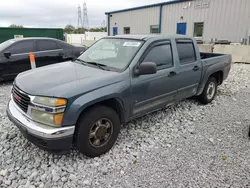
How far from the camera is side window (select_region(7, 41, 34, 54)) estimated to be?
663 centimetres

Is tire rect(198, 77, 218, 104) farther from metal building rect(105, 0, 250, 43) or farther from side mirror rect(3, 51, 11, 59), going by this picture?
metal building rect(105, 0, 250, 43)

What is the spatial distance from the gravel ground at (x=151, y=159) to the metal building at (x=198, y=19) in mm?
11951

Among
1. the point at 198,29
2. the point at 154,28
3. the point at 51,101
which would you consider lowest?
the point at 51,101

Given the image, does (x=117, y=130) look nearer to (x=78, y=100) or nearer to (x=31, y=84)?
(x=78, y=100)

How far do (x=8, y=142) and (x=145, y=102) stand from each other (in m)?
2.33

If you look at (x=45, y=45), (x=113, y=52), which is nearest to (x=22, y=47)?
(x=45, y=45)

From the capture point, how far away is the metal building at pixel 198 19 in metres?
13.6

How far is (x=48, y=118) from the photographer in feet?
7.95

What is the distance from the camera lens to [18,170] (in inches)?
104

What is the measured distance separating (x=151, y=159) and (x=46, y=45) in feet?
20.0

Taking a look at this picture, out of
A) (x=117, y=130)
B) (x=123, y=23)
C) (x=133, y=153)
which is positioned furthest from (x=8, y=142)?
(x=123, y=23)

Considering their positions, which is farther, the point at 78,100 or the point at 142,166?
the point at 142,166

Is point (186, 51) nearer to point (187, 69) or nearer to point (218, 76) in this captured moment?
point (187, 69)

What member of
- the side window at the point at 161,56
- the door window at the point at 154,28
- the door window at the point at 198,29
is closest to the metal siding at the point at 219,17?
the door window at the point at 198,29
